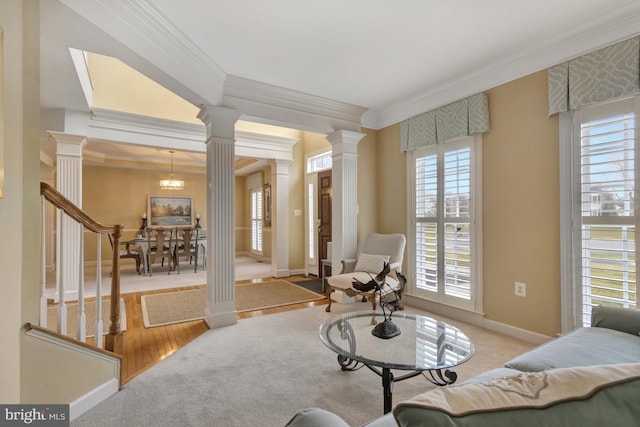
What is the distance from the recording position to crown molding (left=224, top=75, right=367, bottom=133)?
11.0 ft

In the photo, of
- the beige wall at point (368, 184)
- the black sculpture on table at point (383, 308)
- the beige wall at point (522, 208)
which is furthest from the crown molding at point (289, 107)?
the black sculpture on table at point (383, 308)

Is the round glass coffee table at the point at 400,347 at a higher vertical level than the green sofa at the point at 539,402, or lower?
lower

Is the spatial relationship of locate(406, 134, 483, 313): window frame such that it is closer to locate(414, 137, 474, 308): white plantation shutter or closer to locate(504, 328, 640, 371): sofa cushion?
locate(414, 137, 474, 308): white plantation shutter

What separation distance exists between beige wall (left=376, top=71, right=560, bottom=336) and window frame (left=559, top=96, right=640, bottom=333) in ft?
0.18

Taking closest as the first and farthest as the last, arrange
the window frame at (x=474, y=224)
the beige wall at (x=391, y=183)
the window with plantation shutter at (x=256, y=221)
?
the window frame at (x=474, y=224)
the beige wall at (x=391, y=183)
the window with plantation shutter at (x=256, y=221)

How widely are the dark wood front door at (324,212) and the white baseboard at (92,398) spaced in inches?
152

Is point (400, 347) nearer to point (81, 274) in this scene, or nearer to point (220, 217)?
point (81, 274)

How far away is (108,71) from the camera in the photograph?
427cm

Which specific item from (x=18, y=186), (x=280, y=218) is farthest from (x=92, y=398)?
(x=280, y=218)

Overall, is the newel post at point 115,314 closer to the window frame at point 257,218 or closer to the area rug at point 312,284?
the area rug at point 312,284

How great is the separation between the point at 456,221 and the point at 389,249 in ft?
2.85

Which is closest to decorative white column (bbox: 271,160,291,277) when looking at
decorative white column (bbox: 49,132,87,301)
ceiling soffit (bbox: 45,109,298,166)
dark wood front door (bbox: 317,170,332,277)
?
ceiling soffit (bbox: 45,109,298,166)

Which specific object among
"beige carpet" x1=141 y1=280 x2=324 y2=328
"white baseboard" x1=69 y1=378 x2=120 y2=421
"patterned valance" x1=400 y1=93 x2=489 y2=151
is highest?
"patterned valance" x1=400 y1=93 x2=489 y2=151

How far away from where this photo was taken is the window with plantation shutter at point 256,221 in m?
8.18
